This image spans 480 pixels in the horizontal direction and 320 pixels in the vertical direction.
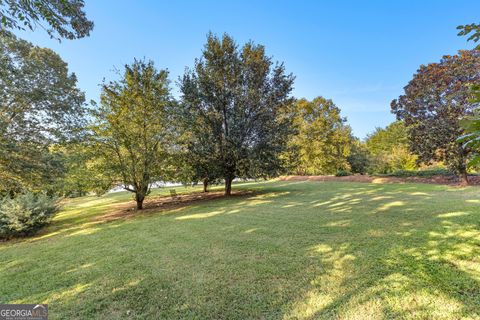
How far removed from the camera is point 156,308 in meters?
2.45

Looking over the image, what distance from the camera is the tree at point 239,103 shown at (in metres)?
10.8

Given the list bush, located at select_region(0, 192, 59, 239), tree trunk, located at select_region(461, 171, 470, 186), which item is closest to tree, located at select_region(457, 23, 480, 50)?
bush, located at select_region(0, 192, 59, 239)

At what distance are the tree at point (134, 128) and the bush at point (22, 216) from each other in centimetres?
230

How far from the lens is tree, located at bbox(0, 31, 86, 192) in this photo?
29.0 feet

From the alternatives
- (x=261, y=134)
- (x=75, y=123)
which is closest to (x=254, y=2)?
(x=261, y=134)

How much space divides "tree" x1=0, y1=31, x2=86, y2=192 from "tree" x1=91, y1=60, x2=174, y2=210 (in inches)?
65.8

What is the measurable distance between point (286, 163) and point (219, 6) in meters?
8.72

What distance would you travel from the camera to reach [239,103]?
36.0 feet

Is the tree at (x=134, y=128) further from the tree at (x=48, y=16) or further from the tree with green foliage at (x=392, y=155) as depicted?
the tree with green foliage at (x=392, y=155)

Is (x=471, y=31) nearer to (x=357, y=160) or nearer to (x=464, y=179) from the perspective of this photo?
(x=464, y=179)

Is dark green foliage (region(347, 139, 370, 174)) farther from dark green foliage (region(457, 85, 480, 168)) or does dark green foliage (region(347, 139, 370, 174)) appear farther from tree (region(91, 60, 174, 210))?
dark green foliage (region(457, 85, 480, 168))

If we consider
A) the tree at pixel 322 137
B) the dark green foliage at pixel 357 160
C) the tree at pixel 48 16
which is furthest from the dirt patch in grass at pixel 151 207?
the dark green foliage at pixel 357 160

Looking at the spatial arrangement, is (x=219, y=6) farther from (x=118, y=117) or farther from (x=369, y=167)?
(x=369, y=167)

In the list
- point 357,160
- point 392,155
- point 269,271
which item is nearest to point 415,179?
point 392,155
